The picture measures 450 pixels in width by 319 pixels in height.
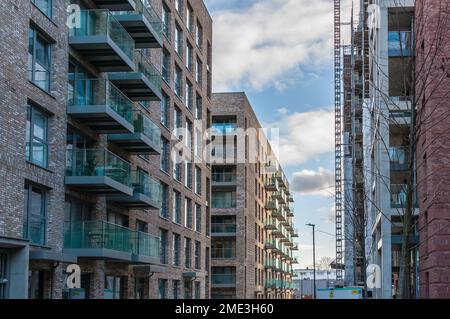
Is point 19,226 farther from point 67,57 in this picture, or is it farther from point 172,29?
point 172,29

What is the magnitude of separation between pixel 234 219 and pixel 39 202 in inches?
1834

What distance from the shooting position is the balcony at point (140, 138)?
30.8 metres

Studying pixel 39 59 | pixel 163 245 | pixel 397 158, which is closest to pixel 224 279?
pixel 163 245

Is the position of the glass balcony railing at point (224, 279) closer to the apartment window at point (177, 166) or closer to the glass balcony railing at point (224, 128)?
the glass balcony railing at point (224, 128)

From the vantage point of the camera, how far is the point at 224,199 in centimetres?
7025

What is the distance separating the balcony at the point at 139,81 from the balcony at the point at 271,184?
56.6m

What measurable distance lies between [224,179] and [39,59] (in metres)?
47.3

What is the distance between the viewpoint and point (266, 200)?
90125mm

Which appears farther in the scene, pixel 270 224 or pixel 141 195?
pixel 270 224

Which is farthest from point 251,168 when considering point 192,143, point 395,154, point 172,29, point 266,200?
point 395,154

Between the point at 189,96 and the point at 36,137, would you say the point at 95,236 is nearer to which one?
the point at 36,137

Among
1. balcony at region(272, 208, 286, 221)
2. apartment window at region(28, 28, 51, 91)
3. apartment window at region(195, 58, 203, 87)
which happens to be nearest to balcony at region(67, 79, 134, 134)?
apartment window at region(28, 28, 51, 91)

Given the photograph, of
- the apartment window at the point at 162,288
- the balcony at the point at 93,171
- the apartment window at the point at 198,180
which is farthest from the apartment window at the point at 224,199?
the balcony at the point at 93,171
